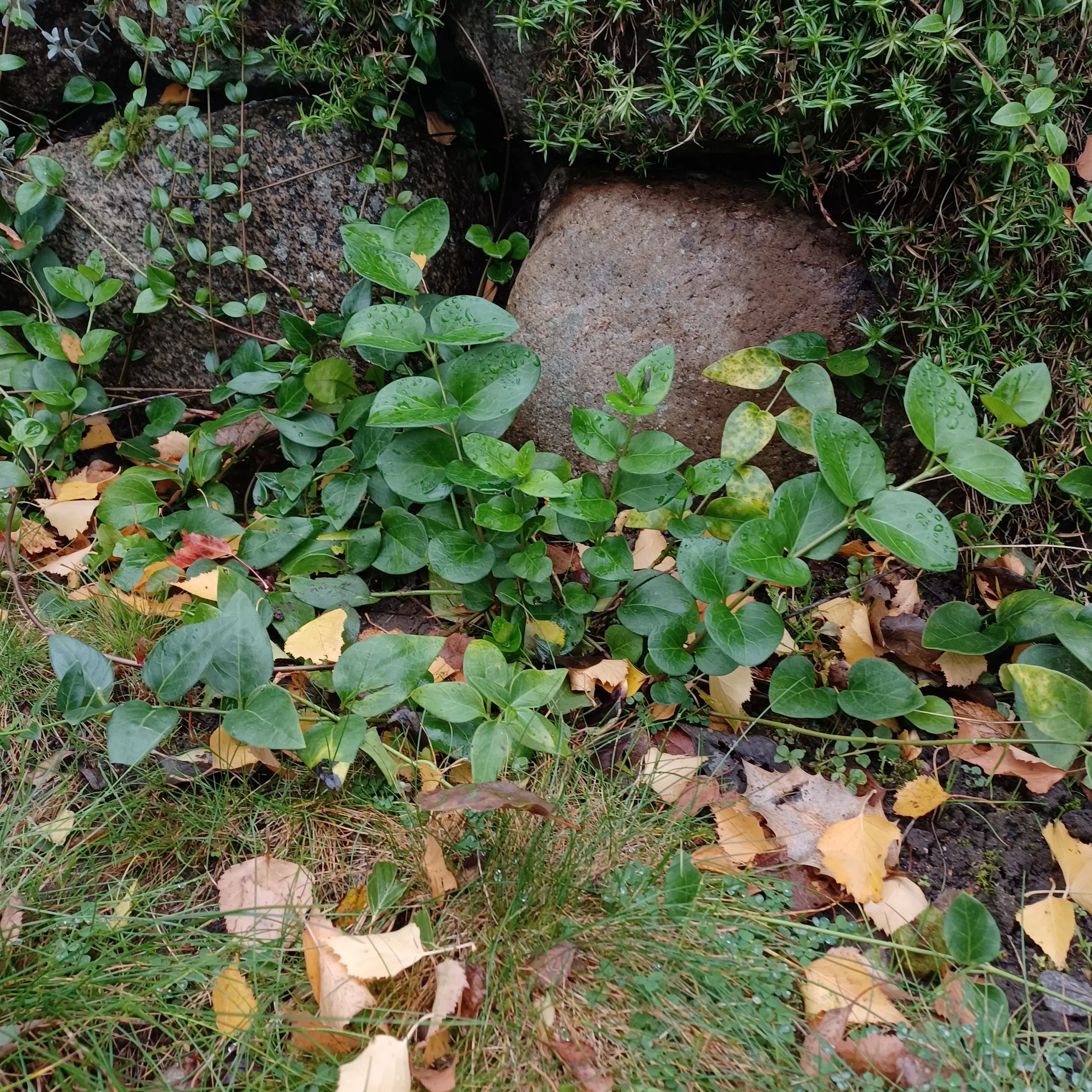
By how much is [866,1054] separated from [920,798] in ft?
1.68

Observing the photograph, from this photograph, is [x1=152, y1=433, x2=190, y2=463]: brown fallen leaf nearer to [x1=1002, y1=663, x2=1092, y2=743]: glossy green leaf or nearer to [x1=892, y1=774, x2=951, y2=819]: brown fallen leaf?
[x1=892, y1=774, x2=951, y2=819]: brown fallen leaf

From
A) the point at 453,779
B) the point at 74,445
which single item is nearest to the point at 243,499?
the point at 74,445

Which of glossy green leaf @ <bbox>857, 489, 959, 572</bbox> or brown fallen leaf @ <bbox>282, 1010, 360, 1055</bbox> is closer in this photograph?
brown fallen leaf @ <bbox>282, 1010, 360, 1055</bbox>

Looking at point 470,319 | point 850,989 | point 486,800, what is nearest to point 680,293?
point 470,319

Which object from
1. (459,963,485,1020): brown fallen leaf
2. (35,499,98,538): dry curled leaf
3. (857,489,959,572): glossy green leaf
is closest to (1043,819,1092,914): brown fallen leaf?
(857,489,959,572): glossy green leaf

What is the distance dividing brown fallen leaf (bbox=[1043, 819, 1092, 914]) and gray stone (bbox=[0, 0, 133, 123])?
2.98 metres

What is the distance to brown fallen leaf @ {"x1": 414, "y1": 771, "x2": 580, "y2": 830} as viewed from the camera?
1.31 meters

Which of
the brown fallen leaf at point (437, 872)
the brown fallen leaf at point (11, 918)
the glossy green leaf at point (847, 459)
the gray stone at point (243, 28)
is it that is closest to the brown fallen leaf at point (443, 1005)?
the brown fallen leaf at point (437, 872)

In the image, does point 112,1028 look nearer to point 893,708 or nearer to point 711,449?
point 893,708

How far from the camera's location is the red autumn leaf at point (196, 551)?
191cm

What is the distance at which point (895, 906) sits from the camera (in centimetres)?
144

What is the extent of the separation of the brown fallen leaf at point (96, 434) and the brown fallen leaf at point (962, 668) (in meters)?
2.27

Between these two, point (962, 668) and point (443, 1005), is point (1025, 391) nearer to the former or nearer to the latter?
point (962, 668)

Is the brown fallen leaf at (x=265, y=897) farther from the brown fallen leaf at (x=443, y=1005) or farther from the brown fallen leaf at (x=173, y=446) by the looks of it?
A: the brown fallen leaf at (x=173, y=446)
